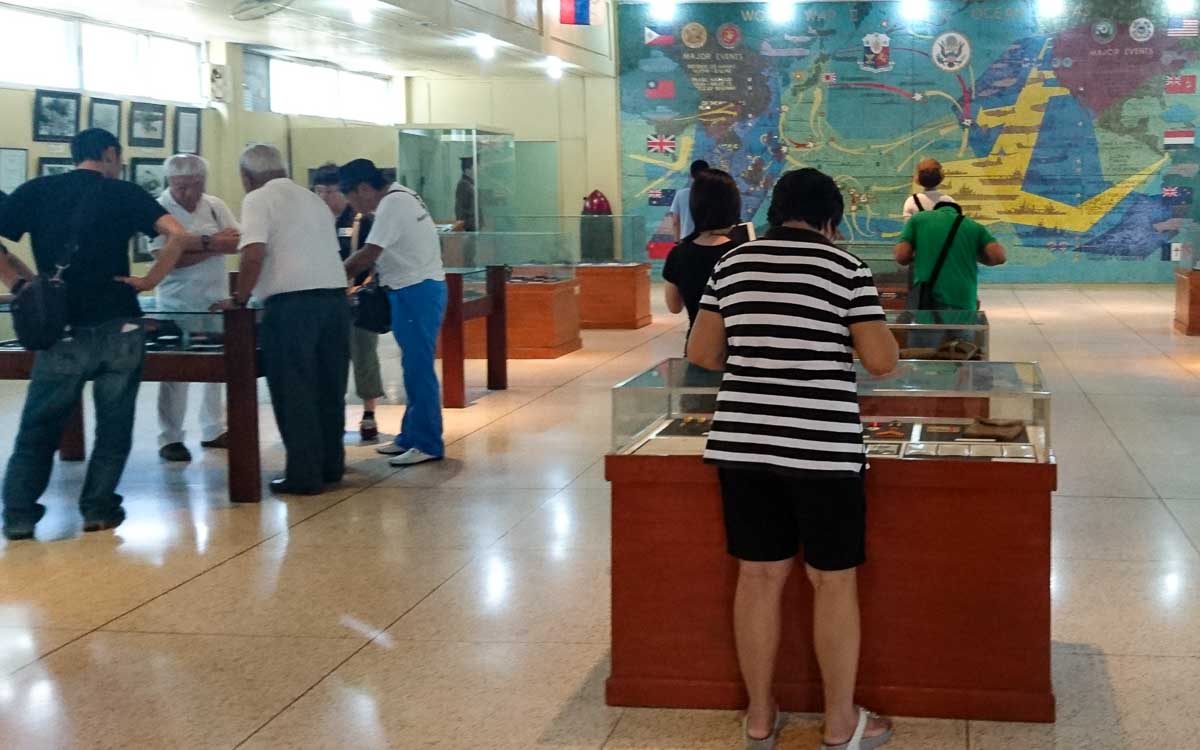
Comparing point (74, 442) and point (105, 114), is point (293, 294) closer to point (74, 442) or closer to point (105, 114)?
point (74, 442)

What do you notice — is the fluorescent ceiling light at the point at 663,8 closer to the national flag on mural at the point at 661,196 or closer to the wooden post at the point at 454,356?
the national flag on mural at the point at 661,196

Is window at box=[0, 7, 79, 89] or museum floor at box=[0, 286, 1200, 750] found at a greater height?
window at box=[0, 7, 79, 89]

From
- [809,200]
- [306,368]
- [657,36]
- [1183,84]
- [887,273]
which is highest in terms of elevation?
[657,36]

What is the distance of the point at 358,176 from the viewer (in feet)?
26.1

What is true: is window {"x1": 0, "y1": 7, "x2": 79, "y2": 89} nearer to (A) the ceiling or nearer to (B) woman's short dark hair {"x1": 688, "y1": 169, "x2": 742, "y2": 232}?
(A) the ceiling

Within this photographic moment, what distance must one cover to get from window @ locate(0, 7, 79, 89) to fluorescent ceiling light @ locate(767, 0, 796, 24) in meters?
11.3

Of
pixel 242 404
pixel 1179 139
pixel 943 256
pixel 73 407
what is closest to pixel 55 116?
pixel 242 404

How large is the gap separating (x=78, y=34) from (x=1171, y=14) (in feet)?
→ 48.8

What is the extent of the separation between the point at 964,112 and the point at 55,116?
13.3 m

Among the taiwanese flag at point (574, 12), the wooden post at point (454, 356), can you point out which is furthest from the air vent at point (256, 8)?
the taiwanese flag at point (574, 12)

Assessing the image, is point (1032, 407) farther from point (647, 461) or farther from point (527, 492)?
point (527, 492)

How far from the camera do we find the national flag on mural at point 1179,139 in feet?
70.5

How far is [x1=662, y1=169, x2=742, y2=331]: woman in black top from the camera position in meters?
5.99

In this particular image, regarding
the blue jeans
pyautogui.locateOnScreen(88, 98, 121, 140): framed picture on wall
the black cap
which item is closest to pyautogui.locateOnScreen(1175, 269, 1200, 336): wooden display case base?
the black cap
